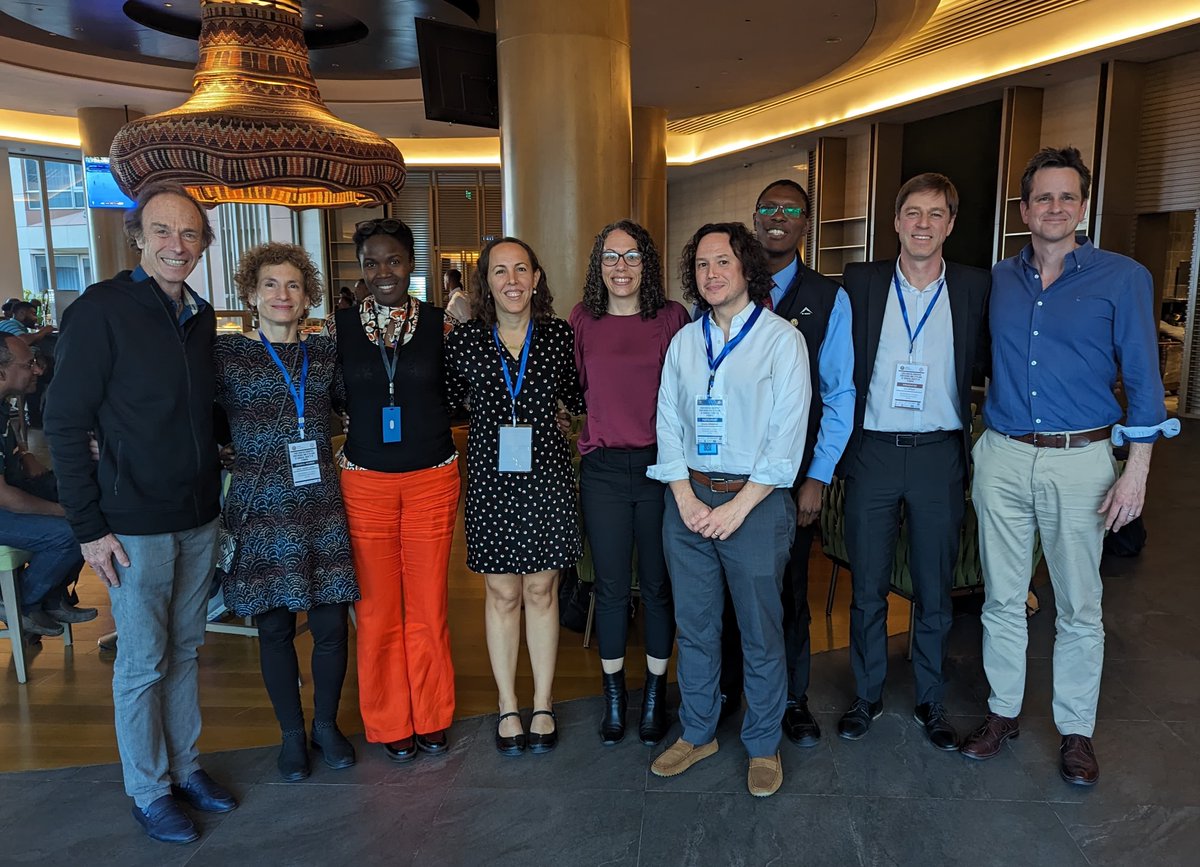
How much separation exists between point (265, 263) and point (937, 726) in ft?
8.58

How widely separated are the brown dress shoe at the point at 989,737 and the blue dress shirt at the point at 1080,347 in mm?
969

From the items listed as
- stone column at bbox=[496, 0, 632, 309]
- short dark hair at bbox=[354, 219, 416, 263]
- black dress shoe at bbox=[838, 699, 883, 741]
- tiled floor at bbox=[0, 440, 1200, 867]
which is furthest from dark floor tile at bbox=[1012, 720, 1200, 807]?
stone column at bbox=[496, 0, 632, 309]

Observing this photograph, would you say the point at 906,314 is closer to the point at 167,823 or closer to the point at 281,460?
the point at 281,460

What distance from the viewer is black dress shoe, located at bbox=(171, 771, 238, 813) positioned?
2.46 meters

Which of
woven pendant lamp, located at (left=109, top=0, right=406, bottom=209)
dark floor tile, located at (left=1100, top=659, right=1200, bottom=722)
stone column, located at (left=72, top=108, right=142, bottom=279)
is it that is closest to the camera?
dark floor tile, located at (left=1100, top=659, right=1200, bottom=722)

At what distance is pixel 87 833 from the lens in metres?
2.37

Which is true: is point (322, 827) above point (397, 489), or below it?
below

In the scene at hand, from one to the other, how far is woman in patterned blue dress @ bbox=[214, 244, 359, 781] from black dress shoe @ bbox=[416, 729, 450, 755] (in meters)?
0.51

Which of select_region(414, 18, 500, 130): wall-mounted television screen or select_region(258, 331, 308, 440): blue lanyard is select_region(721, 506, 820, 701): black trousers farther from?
select_region(414, 18, 500, 130): wall-mounted television screen

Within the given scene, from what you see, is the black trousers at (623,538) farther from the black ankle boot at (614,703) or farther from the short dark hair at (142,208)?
the short dark hair at (142,208)

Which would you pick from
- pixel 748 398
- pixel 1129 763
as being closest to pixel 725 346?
pixel 748 398

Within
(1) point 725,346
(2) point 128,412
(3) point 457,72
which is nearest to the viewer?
(2) point 128,412

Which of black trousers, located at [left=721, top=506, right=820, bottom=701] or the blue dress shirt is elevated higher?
the blue dress shirt

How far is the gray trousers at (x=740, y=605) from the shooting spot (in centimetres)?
245
